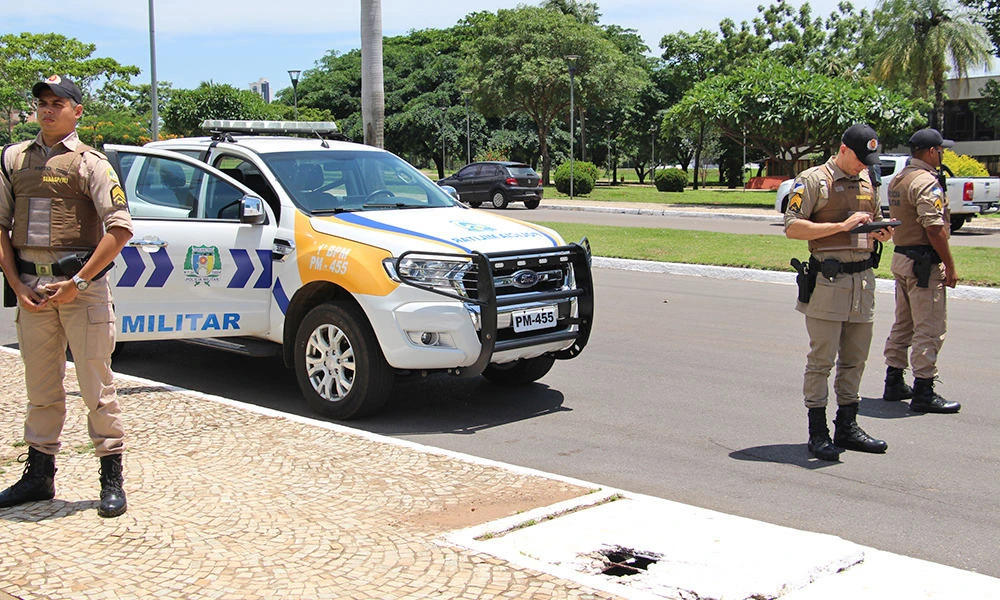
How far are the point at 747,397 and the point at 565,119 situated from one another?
190 ft

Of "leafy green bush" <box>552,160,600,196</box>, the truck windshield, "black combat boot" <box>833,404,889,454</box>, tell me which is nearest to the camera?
"black combat boot" <box>833,404,889,454</box>

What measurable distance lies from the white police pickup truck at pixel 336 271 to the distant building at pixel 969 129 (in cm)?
5967

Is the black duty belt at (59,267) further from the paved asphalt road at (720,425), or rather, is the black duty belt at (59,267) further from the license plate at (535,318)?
the license plate at (535,318)

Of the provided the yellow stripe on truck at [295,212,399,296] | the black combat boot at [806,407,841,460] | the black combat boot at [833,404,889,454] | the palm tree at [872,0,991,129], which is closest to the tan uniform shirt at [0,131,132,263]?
the yellow stripe on truck at [295,212,399,296]

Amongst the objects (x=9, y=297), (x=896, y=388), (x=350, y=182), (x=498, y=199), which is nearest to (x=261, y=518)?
(x=9, y=297)

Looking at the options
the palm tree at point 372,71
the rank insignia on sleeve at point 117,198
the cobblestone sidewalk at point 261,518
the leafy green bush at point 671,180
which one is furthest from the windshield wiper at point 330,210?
the leafy green bush at point 671,180

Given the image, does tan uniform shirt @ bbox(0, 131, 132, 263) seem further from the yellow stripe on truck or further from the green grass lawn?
the green grass lawn

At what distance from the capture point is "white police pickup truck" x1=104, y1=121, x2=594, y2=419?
6.59 m

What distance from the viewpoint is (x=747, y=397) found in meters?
7.59

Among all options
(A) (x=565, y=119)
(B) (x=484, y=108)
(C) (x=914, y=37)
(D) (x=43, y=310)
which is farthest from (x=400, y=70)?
(D) (x=43, y=310)

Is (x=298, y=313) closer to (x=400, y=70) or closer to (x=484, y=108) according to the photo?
(x=484, y=108)

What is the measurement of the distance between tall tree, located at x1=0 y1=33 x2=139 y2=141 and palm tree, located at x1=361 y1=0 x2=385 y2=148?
142 ft

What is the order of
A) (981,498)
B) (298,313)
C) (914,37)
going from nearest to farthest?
(981,498) < (298,313) < (914,37)

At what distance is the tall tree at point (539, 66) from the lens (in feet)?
148
